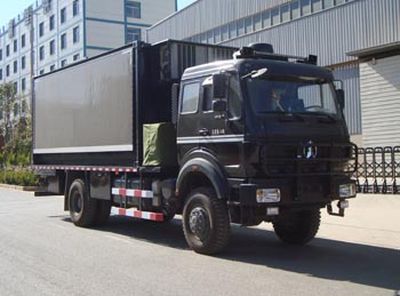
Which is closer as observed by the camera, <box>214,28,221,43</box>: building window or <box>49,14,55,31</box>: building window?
<box>214,28,221,43</box>: building window

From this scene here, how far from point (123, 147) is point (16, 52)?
80.4 metres

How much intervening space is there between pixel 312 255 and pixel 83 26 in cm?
5938

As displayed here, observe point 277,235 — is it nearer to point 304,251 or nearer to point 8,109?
point 304,251

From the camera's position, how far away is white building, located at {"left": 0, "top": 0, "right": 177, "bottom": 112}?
→ 66.4 meters

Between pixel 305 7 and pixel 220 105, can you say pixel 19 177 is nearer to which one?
pixel 305 7

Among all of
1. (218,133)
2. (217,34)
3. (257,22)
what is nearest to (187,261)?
(218,133)

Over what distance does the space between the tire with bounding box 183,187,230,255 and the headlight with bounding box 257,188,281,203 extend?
2.70ft

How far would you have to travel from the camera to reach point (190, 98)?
10.6m

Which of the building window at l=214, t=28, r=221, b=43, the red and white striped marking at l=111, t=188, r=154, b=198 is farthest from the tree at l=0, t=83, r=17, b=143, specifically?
the red and white striped marking at l=111, t=188, r=154, b=198

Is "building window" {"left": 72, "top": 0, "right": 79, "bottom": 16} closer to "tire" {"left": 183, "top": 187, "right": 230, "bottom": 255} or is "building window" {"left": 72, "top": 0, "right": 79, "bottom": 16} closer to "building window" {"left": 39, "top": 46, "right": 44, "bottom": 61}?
"building window" {"left": 39, "top": 46, "right": 44, "bottom": 61}

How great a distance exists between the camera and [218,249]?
9.79m

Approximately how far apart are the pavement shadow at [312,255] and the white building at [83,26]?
5174 centimetres

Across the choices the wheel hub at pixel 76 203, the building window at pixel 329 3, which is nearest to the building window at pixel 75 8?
the building window at pixel 329 3

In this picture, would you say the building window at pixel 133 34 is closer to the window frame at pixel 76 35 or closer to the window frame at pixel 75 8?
the window frame at pixel 76 35
